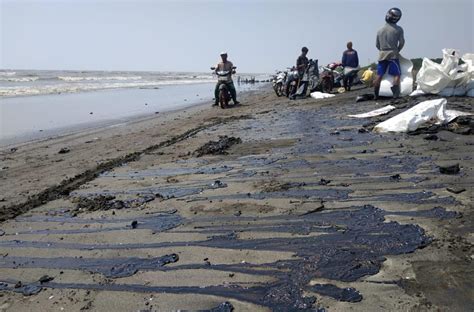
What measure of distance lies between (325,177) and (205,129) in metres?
5.17

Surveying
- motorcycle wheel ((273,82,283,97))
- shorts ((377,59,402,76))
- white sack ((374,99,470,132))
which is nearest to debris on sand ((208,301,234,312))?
white sack ((374,99,470,132))

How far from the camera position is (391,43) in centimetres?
909

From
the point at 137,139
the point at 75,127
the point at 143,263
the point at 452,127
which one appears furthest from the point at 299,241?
the point at 75,127

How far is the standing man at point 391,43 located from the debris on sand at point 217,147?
14.1 ft

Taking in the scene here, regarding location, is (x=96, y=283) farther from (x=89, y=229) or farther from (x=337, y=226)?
(x=337, y=226)

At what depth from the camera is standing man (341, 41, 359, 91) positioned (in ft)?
45.3

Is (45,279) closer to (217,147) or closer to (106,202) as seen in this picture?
(106,202)

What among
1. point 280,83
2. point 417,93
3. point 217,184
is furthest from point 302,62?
point 217,184

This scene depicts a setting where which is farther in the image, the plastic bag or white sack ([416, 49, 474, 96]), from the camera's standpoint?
the plastic bag

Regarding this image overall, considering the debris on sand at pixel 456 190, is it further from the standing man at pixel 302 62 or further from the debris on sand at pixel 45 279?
the standing man at pixel 302 62

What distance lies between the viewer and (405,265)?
2.57 metres

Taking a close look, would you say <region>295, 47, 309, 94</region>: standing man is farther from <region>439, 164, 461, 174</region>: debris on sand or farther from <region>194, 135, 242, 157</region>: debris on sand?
<region>439, 164, 461, 174</region>: debris on sand

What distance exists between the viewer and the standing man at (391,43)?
9.05 metres

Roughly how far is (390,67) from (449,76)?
4.16ft
